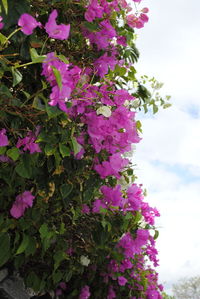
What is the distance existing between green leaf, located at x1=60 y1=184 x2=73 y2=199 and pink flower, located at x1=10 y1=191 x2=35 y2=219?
15cm

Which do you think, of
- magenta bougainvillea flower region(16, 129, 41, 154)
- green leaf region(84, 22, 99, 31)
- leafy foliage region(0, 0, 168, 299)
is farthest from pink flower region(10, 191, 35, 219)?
green leaf region(84, 22, 99, 31)

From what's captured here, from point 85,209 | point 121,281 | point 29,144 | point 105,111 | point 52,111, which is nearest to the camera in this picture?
point 52,111

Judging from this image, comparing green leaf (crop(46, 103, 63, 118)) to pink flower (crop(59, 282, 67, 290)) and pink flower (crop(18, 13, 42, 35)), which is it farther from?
pink flower (crop(59, 282, 67, 290))

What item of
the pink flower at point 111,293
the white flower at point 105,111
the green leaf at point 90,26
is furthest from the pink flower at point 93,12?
the pink flower at point 111,293

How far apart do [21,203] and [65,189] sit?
0.23m

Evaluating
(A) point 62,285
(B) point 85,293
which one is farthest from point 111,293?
(A) point 62,285

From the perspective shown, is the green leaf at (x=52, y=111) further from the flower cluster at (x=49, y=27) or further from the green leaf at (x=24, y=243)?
the green leaf at (x=24, y=243)

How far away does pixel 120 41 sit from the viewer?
99.3 inches

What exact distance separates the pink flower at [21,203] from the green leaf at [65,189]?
0.15m

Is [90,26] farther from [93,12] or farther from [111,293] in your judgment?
[111,293]

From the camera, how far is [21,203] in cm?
190

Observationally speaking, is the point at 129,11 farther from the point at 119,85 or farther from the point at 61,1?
the point at 61,1

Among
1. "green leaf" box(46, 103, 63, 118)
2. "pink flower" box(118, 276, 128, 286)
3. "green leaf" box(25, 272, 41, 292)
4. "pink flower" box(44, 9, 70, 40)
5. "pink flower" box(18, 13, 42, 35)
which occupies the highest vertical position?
"pink flower" box(44, 9, 70, 40)

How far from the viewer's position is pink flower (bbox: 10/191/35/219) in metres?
1.89
